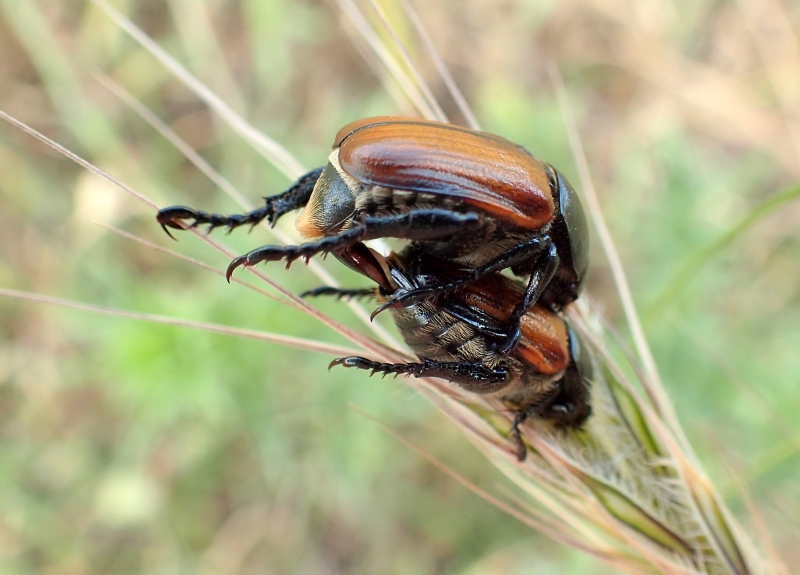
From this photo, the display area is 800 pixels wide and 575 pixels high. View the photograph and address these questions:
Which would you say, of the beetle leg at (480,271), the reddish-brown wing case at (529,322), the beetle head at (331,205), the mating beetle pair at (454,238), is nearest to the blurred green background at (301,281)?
the reddish-brown wing case at (529,322)

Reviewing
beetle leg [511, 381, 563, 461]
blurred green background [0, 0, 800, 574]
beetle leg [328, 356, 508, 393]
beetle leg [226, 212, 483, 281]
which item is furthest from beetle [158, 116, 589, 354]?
blurred green background [0, 0, 800, 574]

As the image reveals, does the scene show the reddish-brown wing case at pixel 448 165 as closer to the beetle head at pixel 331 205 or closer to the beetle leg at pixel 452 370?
the beetle head at pixel 331 205

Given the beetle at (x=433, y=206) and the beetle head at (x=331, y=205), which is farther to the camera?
the beetle head at (x=331, y=205)

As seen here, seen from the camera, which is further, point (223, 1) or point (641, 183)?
point (223, 1)

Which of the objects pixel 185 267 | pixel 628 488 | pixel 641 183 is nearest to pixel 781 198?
pixel 628 488

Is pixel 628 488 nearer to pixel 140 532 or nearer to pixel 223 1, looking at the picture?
pixel 140 532

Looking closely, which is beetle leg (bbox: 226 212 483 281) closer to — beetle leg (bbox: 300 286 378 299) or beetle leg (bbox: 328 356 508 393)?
beetle leg (bbox: 328 356 508 393)
